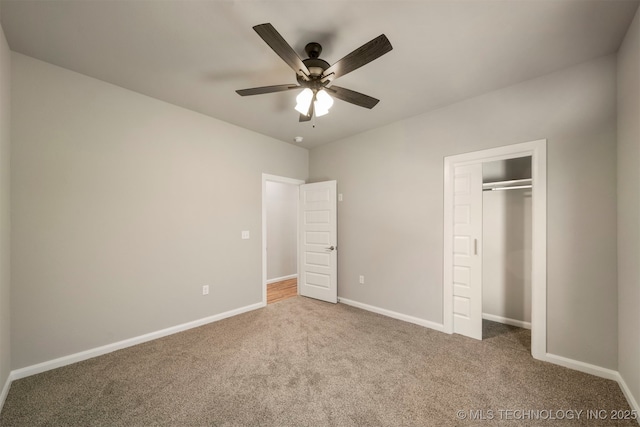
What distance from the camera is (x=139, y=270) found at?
2.79 meters

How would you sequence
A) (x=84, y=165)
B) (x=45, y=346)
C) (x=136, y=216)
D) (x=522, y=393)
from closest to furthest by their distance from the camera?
(x=522, y=393)
(x=45, y=346)
(x=84, y=165)
(x=136, y=216)

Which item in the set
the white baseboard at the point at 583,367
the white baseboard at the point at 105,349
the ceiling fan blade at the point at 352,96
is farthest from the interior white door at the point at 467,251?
the white baseboard at the point at 105,349

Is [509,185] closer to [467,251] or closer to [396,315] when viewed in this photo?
[467,251]

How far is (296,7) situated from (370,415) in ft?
9.28

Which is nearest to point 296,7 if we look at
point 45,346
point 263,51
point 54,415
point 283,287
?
point 263,51

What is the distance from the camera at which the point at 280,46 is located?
5.27 feet

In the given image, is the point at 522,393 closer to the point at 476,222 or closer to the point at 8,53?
the point at 476,222

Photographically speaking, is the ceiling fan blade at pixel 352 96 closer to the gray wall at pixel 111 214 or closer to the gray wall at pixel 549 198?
the gray wall at pixel 549 198

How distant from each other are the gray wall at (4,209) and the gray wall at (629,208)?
456 centimetres

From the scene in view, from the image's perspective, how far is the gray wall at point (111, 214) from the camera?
A: 7.22 ft

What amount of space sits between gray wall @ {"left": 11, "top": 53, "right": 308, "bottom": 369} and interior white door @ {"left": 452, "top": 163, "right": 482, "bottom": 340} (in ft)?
9.56

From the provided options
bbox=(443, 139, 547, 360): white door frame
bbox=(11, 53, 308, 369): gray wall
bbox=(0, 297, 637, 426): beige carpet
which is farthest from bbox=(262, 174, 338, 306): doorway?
bbox=(443, 139, 547, 360): white door frame

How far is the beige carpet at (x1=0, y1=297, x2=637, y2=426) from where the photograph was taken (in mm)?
1746

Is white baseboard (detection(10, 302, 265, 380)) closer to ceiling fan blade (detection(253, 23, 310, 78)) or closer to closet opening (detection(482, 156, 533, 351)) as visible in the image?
ceiling fan blade (detection(253, 23, 310, 78))
